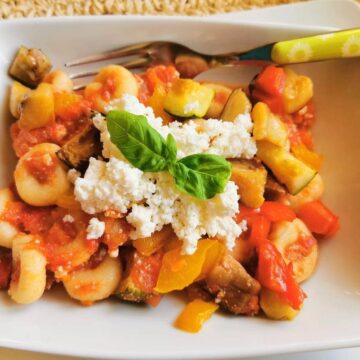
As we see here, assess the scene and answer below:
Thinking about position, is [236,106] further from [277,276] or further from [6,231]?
[6,231]

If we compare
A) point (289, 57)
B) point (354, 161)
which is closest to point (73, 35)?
point (289, 57)

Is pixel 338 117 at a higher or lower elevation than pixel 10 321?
higher

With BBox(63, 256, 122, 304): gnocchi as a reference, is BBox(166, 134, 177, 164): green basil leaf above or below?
above

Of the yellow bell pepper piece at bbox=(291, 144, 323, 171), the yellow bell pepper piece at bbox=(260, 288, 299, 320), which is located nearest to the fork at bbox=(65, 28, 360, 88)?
the yellow bell pepper piece at bbox=(291, 144, 323, 171)

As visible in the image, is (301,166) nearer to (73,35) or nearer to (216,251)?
(216,251)

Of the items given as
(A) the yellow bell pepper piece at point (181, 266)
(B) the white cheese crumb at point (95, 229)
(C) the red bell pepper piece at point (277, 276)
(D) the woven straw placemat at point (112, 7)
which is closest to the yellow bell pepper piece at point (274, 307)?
(C) the red bell pepper piece at point (277, 276)

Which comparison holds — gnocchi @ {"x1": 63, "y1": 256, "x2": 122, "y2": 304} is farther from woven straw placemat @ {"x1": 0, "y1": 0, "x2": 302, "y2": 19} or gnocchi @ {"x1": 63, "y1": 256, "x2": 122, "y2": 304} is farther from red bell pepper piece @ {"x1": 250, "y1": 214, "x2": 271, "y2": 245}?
woven straw placemat @ {"x1": 0, "y1": 0, "x2": 302, "y2": 19}

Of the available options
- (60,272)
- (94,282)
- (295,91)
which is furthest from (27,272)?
(295,91)

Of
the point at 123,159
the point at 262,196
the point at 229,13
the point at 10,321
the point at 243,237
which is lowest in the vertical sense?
the point at 10,321

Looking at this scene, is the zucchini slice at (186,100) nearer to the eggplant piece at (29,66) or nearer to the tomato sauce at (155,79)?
the tomato sauce at (155,79)
